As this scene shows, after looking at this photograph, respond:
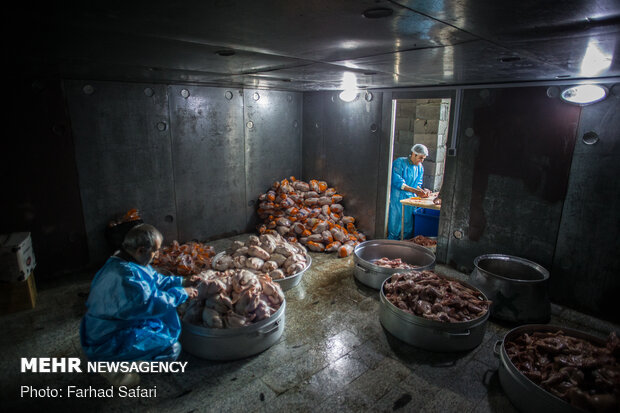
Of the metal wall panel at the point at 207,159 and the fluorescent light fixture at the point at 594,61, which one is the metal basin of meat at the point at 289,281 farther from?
the fluorescent light fixture at the point at 594,61

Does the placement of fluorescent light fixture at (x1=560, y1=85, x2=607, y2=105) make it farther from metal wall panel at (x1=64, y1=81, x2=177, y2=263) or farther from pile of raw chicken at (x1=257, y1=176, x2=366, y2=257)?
metal wall panel at (x1=64, y1=81, x2=177, y2=263)

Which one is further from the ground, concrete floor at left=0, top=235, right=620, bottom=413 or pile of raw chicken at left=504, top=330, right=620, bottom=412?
pile of raw chicken at left=504, top=330, right=620, bottom=412

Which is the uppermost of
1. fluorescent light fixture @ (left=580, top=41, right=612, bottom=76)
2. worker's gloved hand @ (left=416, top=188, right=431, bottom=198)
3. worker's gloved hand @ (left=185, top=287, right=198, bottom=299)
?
fluorescent light fixture @ (left=580, top=41, right=612, bottom=76)

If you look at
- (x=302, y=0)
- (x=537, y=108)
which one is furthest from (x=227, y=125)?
(x=302, y=0)

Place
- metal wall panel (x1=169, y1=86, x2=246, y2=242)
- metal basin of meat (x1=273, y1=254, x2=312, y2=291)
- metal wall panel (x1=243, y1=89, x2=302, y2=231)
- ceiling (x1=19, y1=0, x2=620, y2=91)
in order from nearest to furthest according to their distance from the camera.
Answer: ceiling (x1=19, y1=0, x2=620, y2=91), metal basin of meat (x1=273, y1=254, x2=312, y2=291), metal wall panel (x1=169, y1=86, x2=246, y2=242), metal wall panel (x1=243, y1=89, x2=302, y2=231)

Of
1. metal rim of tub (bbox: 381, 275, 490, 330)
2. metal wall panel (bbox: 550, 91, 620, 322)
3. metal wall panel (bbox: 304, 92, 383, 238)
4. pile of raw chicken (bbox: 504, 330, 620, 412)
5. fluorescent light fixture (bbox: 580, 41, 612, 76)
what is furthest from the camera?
metal wall panel (bbox: 304, 92, 383, 238)

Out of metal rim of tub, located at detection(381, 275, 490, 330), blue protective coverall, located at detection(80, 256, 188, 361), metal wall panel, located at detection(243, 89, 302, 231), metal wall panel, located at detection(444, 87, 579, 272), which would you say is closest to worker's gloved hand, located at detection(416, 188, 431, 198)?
metal wall panel, located at detection(444, 87, 579, 272)

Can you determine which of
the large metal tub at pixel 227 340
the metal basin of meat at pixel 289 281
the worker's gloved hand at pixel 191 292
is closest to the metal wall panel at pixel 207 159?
the metal basin of meat at pixel 289 281

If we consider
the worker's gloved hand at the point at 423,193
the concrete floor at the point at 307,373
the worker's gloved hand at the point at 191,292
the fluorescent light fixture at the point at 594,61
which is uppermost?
the fluorescent light fixture at the point at 594,61

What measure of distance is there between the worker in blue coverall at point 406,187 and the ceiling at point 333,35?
330 centimetres

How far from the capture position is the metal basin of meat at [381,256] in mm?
5220

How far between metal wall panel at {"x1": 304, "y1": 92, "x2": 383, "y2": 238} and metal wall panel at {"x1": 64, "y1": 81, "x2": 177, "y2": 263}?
323 cm

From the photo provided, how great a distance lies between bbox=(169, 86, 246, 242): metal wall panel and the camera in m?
6.50

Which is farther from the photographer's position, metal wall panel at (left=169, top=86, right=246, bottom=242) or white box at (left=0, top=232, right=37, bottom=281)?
metal wall panel at (left=169, top=86, right=246, bottom=242)
